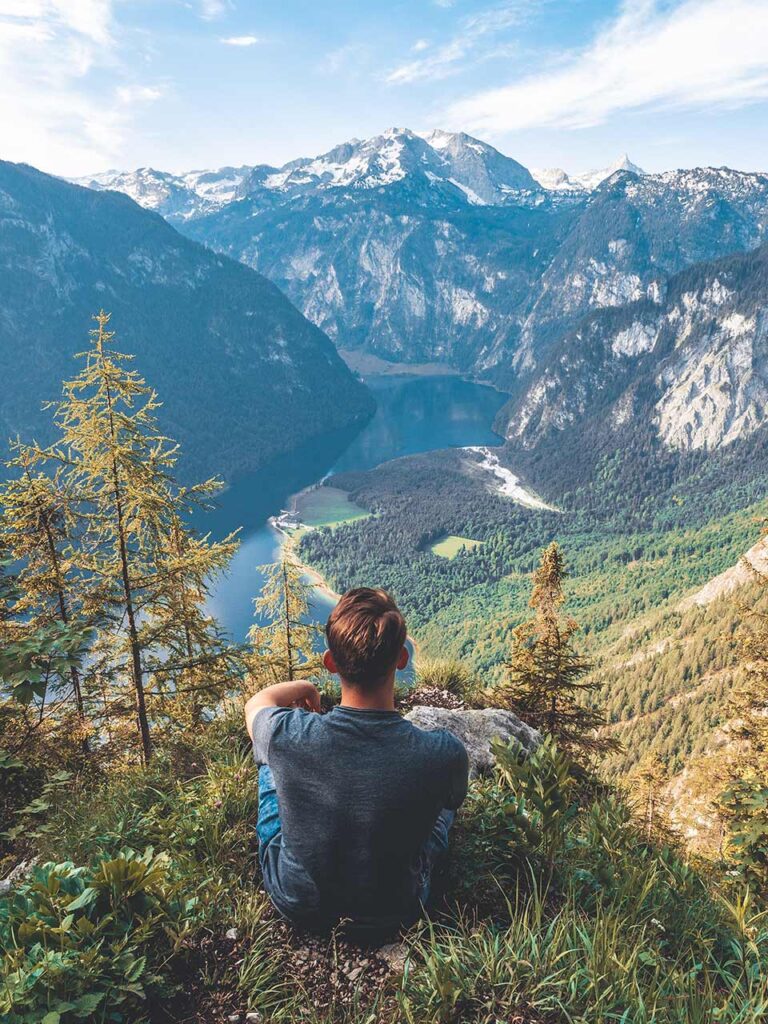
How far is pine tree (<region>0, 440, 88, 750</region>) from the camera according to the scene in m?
9.67

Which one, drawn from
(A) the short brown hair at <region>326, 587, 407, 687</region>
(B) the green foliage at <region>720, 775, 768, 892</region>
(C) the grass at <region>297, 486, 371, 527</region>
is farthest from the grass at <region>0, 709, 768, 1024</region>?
(C) the grass at <region>297, 486, 371, 527</region>

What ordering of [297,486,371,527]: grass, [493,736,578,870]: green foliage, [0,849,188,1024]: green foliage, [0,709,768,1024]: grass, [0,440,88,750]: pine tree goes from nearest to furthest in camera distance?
[0,849,188,1024]: green foliage, [0,709,768,1024]: grass, [493,736,578,870]: green foliage, [0,440,88,750]: pine tree, [297,486,371,527]: grass

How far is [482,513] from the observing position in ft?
622

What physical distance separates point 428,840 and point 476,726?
697 centimetres

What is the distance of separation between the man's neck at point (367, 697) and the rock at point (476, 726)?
6.64 metres

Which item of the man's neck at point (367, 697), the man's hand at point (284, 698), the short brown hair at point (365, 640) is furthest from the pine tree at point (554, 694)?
the short brown hair at point (365, 640)

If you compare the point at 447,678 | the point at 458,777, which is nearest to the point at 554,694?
the point at 447,678

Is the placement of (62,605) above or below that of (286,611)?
above

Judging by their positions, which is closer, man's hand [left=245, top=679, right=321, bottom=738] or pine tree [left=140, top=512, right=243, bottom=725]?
man's hand [left=245, top=679, right=321, bottom=738]

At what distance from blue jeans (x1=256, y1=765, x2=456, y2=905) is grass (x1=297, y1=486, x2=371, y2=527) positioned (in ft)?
556

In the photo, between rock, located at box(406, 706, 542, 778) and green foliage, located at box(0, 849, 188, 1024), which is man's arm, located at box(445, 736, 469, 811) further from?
rock, located at box(406, 706, 542, 778)

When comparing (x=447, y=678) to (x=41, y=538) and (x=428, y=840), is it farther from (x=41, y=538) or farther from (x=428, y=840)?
(x=428, y=840)

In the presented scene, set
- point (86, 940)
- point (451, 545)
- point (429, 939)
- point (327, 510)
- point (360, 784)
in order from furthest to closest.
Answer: point (327, 510) → point (451, 545) → point (429, 939) → point (360, 784) → point (86, 940)

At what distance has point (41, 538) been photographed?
10.9m
